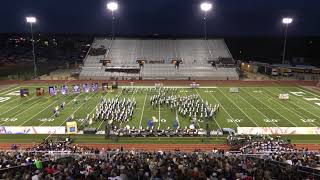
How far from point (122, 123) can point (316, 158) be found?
41.1 feet

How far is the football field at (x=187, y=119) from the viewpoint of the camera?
23094 millimetres

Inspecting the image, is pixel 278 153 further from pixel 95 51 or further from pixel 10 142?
pixel 95 51

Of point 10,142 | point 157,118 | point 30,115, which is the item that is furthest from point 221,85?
point 10,142

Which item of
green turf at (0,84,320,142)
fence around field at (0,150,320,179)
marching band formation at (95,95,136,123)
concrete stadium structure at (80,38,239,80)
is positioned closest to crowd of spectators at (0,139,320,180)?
fence around field at (0,150,320,179)

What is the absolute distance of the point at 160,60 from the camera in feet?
185

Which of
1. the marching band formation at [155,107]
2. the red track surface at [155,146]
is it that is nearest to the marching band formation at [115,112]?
the marching band formation at [155,107]

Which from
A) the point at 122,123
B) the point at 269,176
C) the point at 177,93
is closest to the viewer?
the point at 269,176

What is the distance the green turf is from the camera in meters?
23.1

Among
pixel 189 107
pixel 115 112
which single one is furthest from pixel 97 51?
pixel 115 112

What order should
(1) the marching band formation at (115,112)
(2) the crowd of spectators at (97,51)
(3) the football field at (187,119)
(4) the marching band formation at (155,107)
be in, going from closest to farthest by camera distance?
1. (4) the marching band formation at (155,107)
2. (3) the football field at (187,119)
3. (1) the marching band formation at (115,112)
4. (2) the crowd of spectators at (97,51)

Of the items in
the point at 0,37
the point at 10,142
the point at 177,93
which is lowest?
the point at 10,142

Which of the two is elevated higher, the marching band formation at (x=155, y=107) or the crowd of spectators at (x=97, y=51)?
the crowd of spectators at (x=97, y=51)

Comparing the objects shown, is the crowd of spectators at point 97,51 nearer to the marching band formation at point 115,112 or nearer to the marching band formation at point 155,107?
the marching band formation at point 155,107

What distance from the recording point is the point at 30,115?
Result: 82.1 ft
